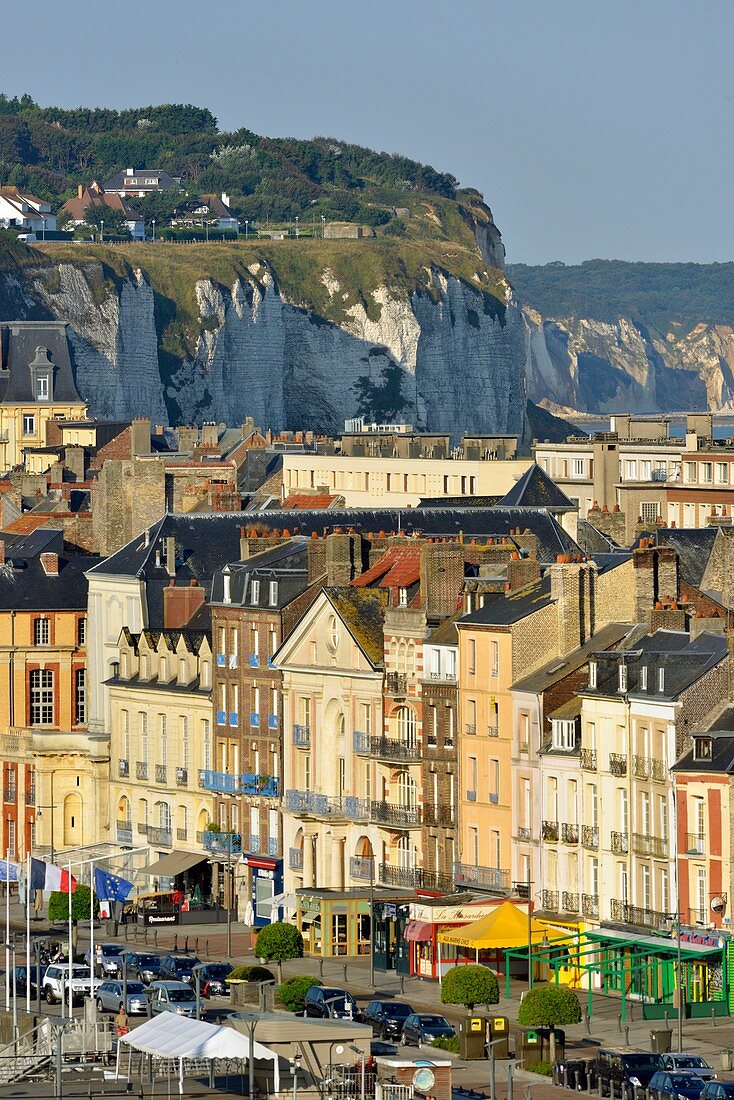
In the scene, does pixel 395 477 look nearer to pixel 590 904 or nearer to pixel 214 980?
pixel 214 980

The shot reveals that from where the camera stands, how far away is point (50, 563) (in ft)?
393

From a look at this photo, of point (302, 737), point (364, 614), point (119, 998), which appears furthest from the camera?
point (302, 737)

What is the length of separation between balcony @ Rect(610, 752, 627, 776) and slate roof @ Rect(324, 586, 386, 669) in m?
13.3

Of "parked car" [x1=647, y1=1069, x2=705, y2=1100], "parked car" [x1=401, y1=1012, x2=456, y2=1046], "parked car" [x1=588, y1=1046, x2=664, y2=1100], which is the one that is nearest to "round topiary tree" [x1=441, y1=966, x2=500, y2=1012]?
"parked car" [x1=401, y1=1012, x2=456, y2=1046]

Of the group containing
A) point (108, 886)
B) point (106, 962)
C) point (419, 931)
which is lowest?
point (106, 962)

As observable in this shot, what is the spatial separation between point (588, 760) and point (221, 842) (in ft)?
74.2

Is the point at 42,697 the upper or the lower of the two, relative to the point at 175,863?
upper

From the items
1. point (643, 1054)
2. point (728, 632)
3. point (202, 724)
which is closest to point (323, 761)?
point (202, 724)

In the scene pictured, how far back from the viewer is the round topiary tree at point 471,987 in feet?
247

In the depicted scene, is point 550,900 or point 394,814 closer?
point 550,900

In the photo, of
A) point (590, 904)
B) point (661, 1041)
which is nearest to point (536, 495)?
point (590, 904)

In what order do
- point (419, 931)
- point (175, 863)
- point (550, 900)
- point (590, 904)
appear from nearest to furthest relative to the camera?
point (590, 904) → point (550, 900) → point (419, 931) → point (175, 863)

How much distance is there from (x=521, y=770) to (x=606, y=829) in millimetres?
4922

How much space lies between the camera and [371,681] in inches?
3711
